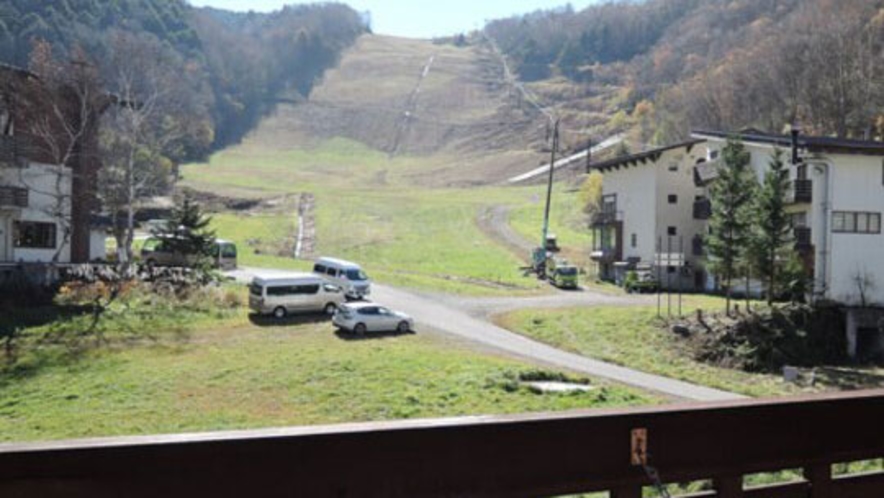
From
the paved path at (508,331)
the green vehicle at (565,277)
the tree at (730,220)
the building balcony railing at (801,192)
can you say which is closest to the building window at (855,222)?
the building balcony railing at (801,192)

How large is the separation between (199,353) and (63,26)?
101 metres

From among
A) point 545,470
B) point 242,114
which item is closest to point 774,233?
point 545,470

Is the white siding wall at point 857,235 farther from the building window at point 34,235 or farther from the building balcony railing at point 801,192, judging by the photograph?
the building window at point 34,235

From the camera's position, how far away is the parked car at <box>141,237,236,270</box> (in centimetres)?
4406

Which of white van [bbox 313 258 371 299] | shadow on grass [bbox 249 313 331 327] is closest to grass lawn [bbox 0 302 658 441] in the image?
shadow on grass [bbox 249 313 331 327]

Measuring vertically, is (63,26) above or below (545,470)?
above

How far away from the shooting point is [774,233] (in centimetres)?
3838

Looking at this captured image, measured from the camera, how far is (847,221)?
137 feet

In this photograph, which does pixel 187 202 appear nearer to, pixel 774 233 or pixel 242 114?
pixel 774 233

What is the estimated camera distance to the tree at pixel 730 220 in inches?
1574

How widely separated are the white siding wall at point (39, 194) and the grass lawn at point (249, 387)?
10.4 meters

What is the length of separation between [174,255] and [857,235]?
38.7 m

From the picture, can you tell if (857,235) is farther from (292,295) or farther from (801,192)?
(292,295)

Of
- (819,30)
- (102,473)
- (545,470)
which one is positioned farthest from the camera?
(819,30)
